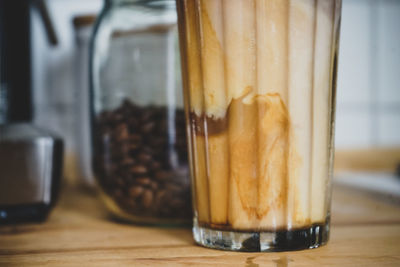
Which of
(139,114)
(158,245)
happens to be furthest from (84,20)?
(158,245)

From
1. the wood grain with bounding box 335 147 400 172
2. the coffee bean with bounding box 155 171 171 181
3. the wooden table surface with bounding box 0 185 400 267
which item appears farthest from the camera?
the wood grain with bounding box 335 147 400 172

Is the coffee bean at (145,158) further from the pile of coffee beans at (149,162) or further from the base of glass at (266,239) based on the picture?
the base of glass at (266,239)

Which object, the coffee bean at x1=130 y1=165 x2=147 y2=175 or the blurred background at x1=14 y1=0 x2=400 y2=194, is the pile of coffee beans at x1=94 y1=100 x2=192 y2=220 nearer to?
the coffee bean at x1=130 y1=165 x2=147 y2=175

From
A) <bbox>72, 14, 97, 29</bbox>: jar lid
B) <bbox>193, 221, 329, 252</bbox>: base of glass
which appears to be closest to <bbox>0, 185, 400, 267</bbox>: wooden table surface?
<bbox>193, 221, 329, 252</bbox>: base of glass

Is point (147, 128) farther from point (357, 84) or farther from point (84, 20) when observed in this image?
point (357, 84)

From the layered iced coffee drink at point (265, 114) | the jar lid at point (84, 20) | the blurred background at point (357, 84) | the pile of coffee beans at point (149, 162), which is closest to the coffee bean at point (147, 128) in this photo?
the pile of coffee beans at point (149, 162)

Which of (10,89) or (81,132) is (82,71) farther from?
(10,89)
